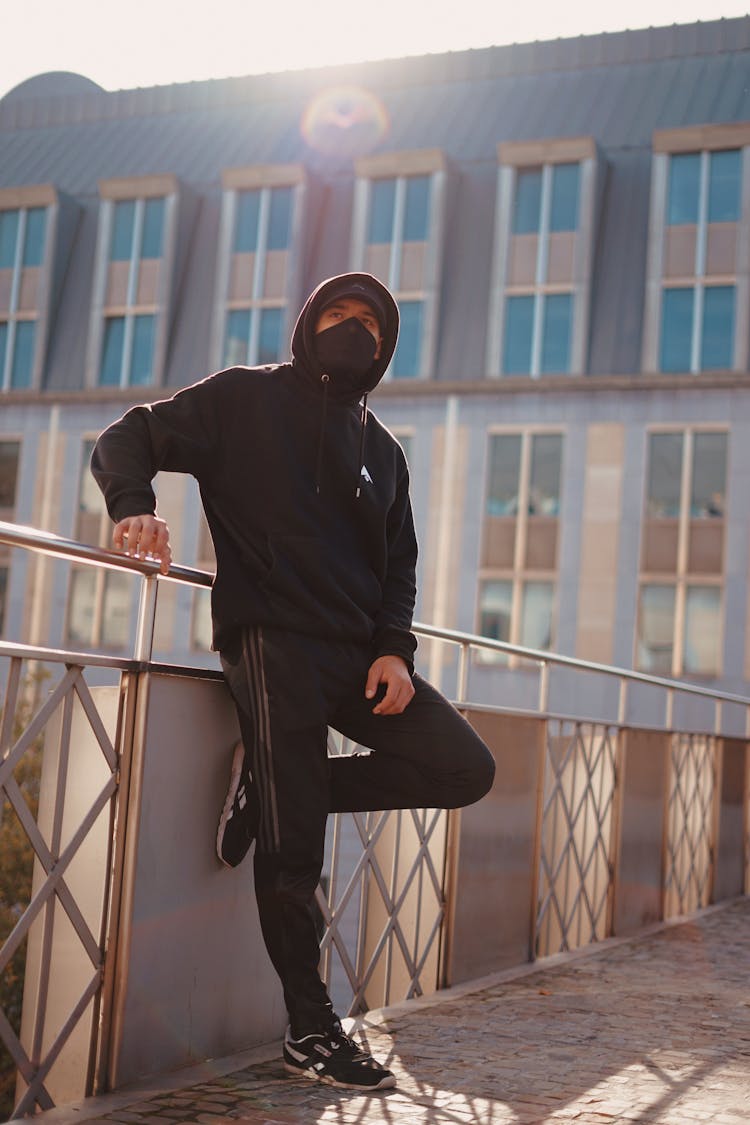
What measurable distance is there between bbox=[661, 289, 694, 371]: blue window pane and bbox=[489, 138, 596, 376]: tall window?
1.38 meters

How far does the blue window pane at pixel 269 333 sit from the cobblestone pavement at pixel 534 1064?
73.5ft

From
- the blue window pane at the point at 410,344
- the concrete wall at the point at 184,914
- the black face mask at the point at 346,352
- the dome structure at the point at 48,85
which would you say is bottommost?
the concrete wall at the point at 184,914

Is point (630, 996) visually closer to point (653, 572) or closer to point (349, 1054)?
point (349, 1054)

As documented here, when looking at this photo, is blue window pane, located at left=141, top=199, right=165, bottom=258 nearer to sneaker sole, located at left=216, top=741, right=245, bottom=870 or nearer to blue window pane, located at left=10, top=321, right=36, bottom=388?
blue window pane, located at left=10, top=321, right=36, bottom=388

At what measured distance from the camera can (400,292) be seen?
88.2ft

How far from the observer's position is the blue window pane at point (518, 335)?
2586 centimetres

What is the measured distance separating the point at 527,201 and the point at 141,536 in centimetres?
2388

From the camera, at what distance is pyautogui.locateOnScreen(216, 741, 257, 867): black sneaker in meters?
3.90

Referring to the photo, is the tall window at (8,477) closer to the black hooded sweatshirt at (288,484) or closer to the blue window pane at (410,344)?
the blue window pane at (410,344)

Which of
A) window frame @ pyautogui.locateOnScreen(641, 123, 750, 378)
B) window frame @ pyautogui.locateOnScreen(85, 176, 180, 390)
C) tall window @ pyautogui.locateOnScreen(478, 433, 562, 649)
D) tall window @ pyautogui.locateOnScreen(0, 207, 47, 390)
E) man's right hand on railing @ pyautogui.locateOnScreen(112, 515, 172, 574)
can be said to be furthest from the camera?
tall window @ pyautogui.locateOnScreen(0, 207, 47, 390)

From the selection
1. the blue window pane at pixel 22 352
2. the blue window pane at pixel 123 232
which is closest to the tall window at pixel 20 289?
the blue window pane at pixel 22 352

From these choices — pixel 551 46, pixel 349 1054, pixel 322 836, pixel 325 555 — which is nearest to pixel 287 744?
pixel 322 836

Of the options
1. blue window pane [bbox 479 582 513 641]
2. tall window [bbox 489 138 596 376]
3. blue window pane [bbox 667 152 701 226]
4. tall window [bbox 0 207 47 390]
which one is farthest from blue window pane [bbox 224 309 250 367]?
blue window pane [bbox 667 152 701 226]

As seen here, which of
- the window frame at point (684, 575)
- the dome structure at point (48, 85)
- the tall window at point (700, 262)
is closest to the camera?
the window frame at point (684, 575)
